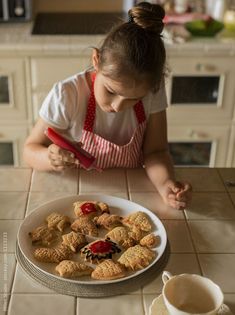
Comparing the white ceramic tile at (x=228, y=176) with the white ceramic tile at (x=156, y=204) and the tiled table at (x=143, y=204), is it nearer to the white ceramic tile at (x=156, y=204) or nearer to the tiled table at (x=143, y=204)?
the tiled table at (x=143, y=204)

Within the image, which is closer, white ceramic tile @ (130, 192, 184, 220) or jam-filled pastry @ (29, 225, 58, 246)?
jam-filled pastry @ (29, 225, 58, 246)

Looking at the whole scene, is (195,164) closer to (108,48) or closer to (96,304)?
(108,48)

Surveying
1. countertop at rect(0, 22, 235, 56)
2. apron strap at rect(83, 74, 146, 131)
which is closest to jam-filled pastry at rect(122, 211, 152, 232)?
apron strap at rect(83, 74, 146, 131)

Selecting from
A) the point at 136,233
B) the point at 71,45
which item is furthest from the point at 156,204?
the point at 71,45

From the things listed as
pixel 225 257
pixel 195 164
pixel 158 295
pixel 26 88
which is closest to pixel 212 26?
pixel 195 164

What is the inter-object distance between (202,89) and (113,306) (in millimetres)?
1543

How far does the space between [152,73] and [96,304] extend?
50 centimetres

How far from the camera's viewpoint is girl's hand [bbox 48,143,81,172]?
40.1 inches

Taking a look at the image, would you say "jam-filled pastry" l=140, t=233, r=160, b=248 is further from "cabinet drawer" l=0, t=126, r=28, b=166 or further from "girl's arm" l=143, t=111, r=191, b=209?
"cabinet drawer" l=0, t=126, r=28, b=166

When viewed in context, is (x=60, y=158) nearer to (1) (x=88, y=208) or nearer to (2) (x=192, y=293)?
(1) (x=88, y=208)

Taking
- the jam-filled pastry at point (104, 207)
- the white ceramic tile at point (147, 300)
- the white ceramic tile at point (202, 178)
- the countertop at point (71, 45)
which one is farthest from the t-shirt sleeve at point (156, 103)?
the countertop at point (71, 45)

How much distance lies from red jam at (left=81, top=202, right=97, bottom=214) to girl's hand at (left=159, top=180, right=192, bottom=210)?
0.17m

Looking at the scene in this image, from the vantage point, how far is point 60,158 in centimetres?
103

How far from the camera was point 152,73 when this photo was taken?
99cm
